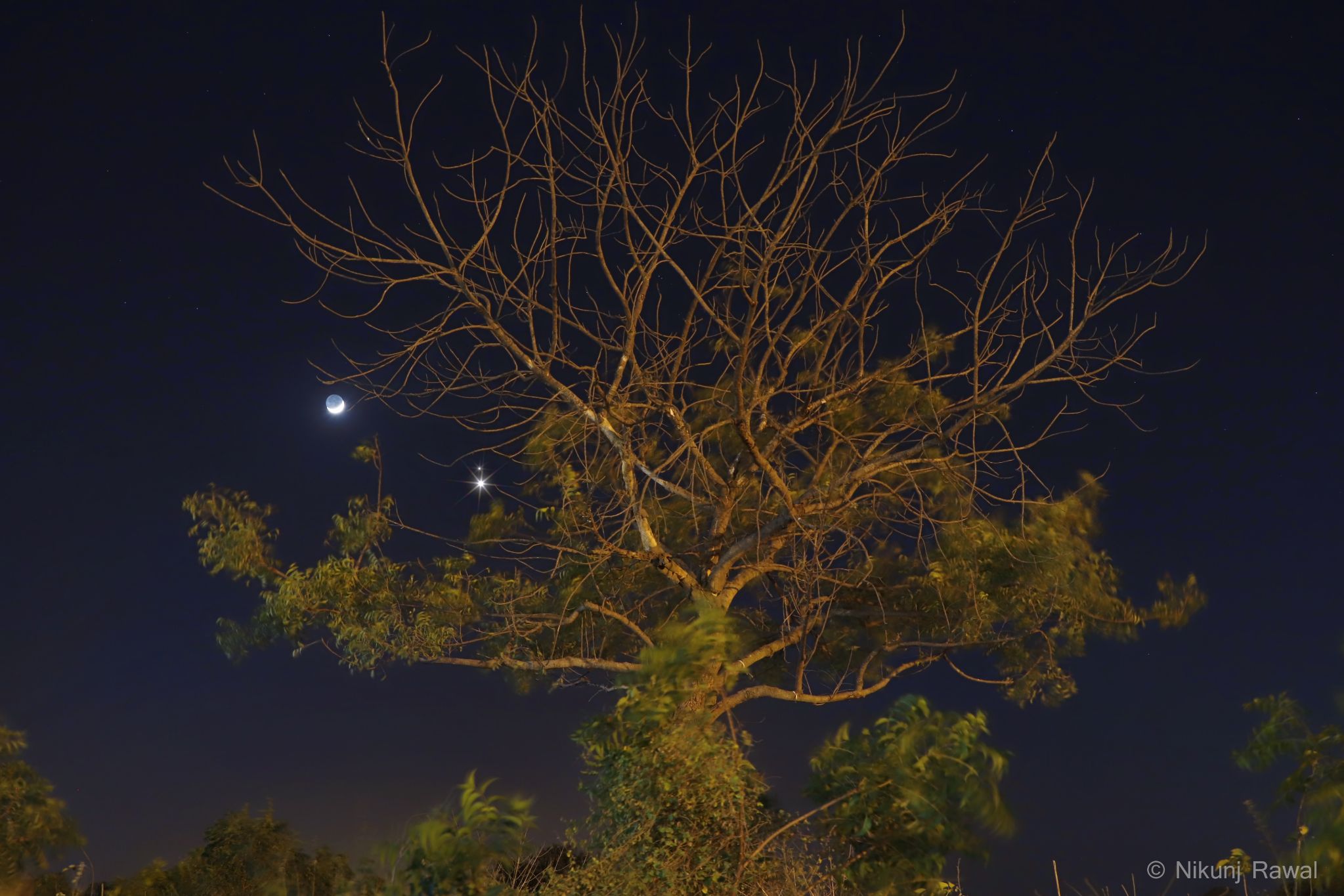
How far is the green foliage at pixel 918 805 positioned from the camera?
7781 mm

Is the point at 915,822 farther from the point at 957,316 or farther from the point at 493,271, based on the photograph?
the point at 493,271

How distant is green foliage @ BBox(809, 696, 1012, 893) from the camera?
25.5 feet

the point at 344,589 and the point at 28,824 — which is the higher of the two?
the point at 344,589

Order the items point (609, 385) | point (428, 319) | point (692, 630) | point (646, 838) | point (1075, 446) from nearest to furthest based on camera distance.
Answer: point (646, 838), point (692, 630), point (428, 319), point (609, 385), point (1075, 446)

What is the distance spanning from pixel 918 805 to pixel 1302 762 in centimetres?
224

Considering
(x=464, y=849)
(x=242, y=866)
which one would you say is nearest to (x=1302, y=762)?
(x=464, y=849)

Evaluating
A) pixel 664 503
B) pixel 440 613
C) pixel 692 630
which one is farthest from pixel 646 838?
pixel 664 503

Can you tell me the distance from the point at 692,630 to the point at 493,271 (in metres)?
2.88

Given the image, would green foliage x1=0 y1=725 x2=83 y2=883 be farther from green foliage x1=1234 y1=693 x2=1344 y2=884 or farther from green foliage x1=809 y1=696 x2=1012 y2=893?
green foliage x1=1234 y1=693 x2=1344 y2=884

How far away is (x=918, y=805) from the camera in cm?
767

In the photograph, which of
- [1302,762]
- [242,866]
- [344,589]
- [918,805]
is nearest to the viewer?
[1302,762]

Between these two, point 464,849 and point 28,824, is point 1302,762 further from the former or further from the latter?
point 28,824

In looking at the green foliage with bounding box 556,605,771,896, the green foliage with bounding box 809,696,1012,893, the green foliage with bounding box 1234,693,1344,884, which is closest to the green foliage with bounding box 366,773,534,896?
the green foliage with bounding box 556,605,771,896

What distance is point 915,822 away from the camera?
7691mm
